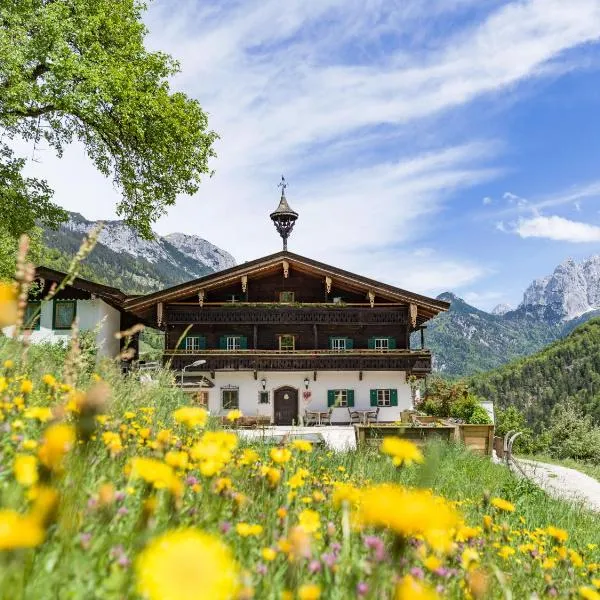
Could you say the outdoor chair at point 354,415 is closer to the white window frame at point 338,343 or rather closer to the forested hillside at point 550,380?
the white window frame at point 338,343

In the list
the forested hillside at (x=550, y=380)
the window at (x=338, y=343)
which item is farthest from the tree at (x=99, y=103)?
the forested hillside at (x=550, y=380)

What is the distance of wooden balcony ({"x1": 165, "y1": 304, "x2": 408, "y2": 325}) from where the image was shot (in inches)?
1011

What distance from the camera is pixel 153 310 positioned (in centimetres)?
2653

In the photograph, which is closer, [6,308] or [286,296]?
[6,308]

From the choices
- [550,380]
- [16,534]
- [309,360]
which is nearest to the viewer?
[16,534]

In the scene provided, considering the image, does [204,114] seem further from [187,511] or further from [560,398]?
[560,398]

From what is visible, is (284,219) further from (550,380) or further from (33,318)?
(550,380)

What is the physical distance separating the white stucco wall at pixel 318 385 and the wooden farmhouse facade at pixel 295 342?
0.05 meters

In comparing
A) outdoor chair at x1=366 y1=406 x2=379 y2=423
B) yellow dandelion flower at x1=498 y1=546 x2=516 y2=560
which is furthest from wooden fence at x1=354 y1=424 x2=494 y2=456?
outdoor chair at x1=366 y1=406 x2=379 y2=423

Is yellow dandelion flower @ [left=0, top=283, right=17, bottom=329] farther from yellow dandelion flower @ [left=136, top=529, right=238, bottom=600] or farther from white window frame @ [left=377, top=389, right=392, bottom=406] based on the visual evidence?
white window frame @ [left=377, top=389, right=392, bottom=406]

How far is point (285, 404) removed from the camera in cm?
2603

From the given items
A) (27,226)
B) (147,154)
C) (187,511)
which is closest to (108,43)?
(147,154)

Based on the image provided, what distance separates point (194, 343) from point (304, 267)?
261 inches

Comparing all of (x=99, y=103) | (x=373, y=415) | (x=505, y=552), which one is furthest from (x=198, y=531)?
(x=373, y=415)
